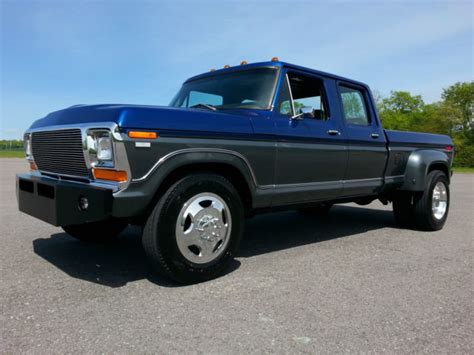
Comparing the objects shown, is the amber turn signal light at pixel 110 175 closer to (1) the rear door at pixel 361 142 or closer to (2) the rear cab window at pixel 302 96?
(2) the rear cab window at pixel 302 96

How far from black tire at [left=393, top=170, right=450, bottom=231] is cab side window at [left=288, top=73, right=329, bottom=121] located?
2.14 m

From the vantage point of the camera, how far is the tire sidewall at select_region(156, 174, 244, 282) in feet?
10.0

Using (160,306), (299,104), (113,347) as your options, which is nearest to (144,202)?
(160,306)

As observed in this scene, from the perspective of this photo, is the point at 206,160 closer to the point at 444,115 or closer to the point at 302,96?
the point at 302,96

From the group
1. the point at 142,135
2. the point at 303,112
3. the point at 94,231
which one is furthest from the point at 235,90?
the point at 94,231

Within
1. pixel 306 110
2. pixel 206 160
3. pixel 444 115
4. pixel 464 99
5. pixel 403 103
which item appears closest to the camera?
pixel 206 160

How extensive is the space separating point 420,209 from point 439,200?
65cm

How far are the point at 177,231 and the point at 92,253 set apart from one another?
1.47 meters

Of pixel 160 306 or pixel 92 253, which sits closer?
pixel 160 306

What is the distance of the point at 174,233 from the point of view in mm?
3117

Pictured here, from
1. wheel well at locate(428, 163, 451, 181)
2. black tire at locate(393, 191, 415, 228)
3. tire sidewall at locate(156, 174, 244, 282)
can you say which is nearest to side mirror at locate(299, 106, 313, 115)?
tire sidewall at locate(156, 174, 244, 282)

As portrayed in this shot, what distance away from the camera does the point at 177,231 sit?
3148 millimetres

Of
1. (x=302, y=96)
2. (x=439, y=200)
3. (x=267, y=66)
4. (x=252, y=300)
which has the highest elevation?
(x=267, y=66)

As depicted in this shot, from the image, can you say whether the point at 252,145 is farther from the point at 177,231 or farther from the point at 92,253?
the point at 92,253
